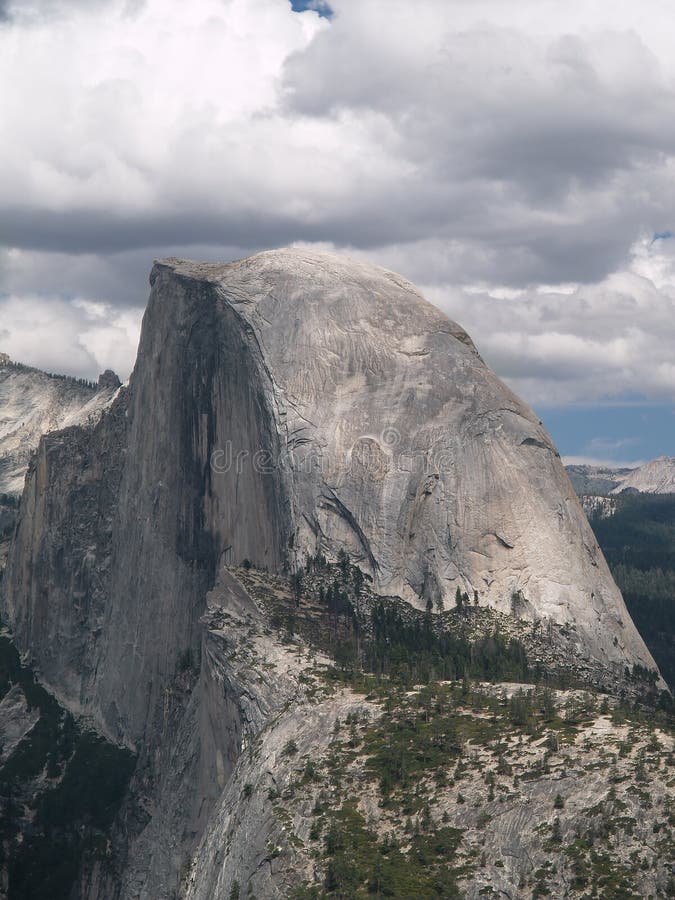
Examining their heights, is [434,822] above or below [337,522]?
below

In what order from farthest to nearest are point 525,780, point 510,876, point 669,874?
1. point 525,780
2. point 510,876
3. point 669,874

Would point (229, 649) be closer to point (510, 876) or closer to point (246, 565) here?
point (246, 565)

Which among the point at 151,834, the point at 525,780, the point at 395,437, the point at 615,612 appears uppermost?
the point at 395,437

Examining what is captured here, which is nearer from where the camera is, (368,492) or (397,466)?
(368,492)

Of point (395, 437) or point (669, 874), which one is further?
point (395, 437)

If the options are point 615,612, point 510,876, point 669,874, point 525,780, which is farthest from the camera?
point 615,612

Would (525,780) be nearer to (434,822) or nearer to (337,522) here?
(434,822)

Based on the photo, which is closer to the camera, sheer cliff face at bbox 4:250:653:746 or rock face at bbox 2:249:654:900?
rock face at bbox 2:249:654:900

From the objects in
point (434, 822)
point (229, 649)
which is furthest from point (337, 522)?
point (434, 822)

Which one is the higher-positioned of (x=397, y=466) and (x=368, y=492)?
(x=397, y=466)

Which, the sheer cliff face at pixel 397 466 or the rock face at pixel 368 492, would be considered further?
the sheer cliff face at pixel 397 466
